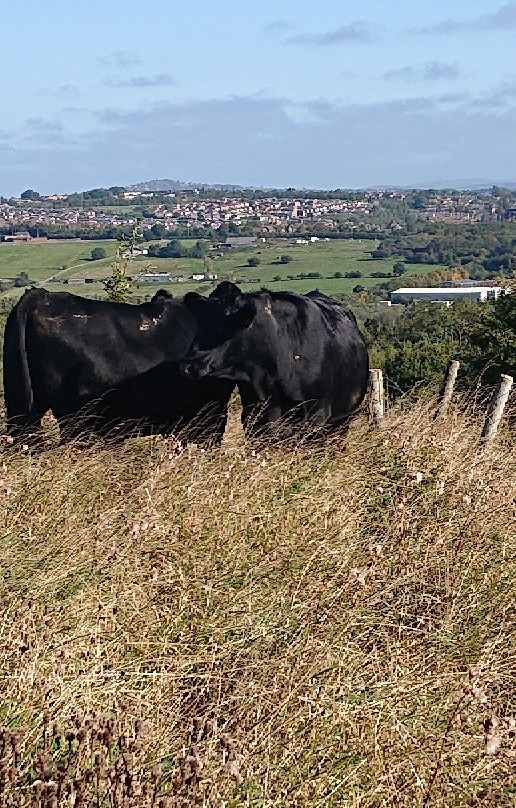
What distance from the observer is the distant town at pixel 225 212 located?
9425 cm

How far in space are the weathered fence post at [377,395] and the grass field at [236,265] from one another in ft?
151

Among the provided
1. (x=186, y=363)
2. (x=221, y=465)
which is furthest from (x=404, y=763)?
(x=186, y=363)

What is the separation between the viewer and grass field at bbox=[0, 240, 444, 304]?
67188mm

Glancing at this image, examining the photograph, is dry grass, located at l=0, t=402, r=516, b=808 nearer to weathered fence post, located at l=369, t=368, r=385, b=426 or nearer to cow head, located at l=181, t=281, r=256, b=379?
cow head, located at l=181, t=281, r=256, b=379

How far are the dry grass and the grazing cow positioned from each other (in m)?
1.91

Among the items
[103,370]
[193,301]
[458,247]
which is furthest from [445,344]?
[458,247]

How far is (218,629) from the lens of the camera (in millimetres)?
4457

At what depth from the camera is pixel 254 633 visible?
4.43 metres

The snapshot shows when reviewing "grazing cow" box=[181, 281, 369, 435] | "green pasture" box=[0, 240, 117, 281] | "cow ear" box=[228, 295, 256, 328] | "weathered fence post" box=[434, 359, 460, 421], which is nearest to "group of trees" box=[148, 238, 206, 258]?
"green pasture" box=[0, 240, 117, 281]

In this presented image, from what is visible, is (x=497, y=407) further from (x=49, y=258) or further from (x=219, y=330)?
(x=49, y=258)

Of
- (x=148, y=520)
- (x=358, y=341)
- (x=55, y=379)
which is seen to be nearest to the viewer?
(x=148, y=520)

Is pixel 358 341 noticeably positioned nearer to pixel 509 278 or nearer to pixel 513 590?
pixel 513 590

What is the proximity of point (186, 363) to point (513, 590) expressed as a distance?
416 cm

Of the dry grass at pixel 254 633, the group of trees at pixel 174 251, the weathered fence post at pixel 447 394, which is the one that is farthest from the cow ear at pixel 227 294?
the group of trees at pixel 174 251
